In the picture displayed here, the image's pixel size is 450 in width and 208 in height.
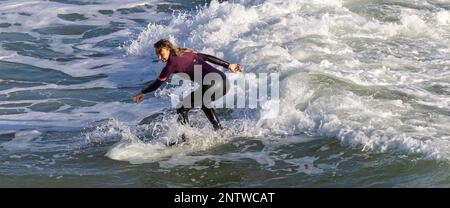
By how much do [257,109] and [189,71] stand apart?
1713 mm

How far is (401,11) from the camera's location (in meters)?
15.4

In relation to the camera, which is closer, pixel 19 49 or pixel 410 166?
pixel 410 166

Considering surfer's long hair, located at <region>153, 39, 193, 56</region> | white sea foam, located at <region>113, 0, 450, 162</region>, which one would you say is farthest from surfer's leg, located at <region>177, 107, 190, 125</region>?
white sea foam, located at <region>113, 0, 450, 162</region>

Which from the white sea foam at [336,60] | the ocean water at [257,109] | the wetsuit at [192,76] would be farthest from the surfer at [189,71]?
the white sea foam at [336,60]

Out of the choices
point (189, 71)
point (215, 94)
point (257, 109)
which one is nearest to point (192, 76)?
point (189, 71)

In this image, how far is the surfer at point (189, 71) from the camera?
8.69m

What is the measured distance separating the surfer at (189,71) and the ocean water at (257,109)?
11.1 inches

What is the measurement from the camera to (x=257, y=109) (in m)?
10.3

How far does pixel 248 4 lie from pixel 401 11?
3.42 metres

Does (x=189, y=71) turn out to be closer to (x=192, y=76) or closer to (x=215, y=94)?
(x=192, y=76)

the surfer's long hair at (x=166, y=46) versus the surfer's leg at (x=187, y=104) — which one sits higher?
the surfer's long hair at (x=166, y=46)

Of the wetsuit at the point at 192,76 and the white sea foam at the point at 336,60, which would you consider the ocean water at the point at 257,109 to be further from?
the wetsuit at the point at 192,76
